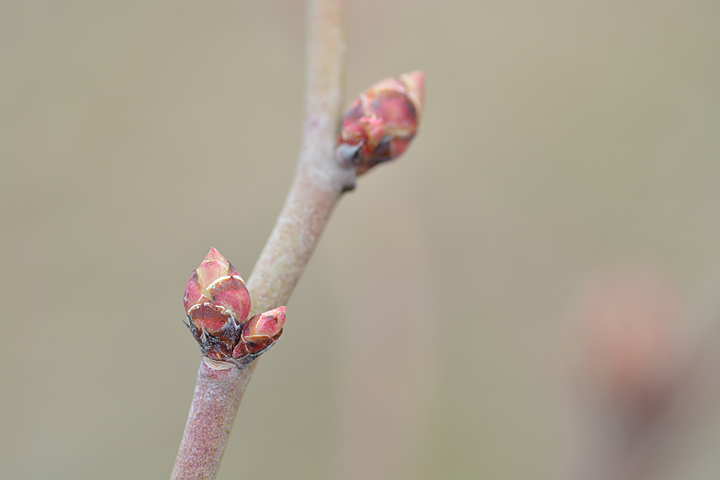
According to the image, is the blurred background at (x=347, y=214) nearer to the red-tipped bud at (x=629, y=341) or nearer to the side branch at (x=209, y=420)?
the red-tipped bud at (x=629, y=341)

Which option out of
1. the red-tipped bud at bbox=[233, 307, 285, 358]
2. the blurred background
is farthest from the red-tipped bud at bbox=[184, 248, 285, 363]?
the blurred background

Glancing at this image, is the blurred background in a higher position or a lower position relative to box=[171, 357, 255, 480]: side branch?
higher

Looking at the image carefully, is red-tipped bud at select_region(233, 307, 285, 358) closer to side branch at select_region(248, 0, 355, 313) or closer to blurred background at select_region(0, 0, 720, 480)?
side branch at select_region(248, 0, 355, 313)

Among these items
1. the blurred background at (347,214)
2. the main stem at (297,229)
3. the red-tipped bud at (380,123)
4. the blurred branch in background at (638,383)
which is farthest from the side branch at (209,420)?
the blurred background at (347,214)

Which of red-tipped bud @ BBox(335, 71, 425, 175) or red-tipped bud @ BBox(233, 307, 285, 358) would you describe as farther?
red-tipped bud @ BBox(335, 71, 425, 175)

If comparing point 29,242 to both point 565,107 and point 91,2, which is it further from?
point 565,107

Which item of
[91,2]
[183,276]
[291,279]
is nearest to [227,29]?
[91,2]
